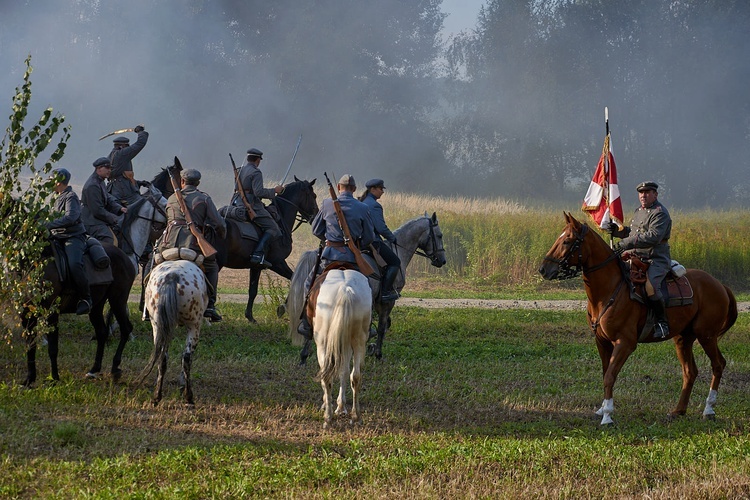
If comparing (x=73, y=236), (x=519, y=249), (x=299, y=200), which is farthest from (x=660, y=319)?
(x=519, y=249)

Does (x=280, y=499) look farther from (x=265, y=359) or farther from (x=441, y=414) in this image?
(x=265, y=359)

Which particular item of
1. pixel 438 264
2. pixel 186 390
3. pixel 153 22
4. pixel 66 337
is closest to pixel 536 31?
pixel 153 22

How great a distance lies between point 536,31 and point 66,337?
1540 inches

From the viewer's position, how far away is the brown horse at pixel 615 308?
34.9ft

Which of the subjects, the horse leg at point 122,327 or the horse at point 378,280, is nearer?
the horse leg at point 122,327

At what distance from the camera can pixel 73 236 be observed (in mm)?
11453

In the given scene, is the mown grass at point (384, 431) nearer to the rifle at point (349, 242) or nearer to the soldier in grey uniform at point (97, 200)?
the rifle at point (349, 242)

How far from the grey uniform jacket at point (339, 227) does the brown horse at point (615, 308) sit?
81.8 inches

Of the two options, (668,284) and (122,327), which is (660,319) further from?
(122,327)

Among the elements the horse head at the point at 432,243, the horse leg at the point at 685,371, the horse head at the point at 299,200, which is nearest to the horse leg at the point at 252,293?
the horse head at the point at 299,200

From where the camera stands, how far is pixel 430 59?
49.5 m

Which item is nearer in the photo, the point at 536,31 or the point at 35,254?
the point at 35,254

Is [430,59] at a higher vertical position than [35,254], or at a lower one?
higher

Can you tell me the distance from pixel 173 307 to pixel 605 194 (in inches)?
257
